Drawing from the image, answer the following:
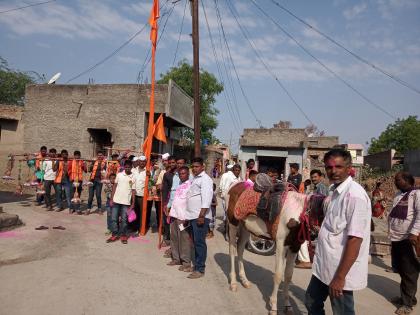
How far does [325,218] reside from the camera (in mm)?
2744

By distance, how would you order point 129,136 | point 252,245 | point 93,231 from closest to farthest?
point 252,245 < point 93,231 < point 129,136

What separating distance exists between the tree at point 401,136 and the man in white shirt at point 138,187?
125 ft

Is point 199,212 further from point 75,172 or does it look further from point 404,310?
point 75,172

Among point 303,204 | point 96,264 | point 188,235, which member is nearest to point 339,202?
point 303,204

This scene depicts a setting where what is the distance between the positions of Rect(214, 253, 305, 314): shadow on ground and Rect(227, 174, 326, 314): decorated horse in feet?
0.76

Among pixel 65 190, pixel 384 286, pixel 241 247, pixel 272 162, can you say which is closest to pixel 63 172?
pixel 65 190

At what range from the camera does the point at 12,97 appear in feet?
108

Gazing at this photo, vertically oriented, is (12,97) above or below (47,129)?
above

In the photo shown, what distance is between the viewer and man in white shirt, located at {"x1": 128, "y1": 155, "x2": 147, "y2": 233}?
26.3ft

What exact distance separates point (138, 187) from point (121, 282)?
11.2 ft

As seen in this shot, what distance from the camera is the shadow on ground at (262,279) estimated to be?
462 cm

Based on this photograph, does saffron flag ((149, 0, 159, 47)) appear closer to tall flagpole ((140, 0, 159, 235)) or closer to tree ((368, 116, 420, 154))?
tall flagpole ((140, 0, 159, 235))

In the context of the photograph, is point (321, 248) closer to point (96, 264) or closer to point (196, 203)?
point (196, 203)

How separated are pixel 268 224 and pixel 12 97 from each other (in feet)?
116
